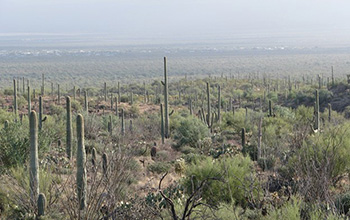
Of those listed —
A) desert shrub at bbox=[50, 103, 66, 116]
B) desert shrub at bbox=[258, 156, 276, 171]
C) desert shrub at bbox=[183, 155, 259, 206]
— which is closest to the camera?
desert shrub at bbox=[183, 155, 259, 206]

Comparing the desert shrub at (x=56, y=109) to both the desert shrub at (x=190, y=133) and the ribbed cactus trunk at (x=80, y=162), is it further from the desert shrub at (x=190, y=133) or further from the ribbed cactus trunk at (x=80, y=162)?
the ribbed cactus trunk at (x=80, y=162)

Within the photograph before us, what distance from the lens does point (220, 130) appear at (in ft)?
86.0

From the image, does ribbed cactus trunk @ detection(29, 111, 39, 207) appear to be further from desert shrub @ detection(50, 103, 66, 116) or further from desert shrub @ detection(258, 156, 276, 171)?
desert shrub @ detection(50, 103, 66, 116)

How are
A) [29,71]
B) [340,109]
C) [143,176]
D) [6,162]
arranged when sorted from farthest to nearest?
[29,71] → [340,109] → [143,176] → [6,162]

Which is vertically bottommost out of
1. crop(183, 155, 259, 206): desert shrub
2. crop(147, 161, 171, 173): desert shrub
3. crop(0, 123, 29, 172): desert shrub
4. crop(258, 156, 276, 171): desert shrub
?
crop(147, 161, 171, 173): desert shrub

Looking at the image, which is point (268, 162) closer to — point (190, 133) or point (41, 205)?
point (190, 133)

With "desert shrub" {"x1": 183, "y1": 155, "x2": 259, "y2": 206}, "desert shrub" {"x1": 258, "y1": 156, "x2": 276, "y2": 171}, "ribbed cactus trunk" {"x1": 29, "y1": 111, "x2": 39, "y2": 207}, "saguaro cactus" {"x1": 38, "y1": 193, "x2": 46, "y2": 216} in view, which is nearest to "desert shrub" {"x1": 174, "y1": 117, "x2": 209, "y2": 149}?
"desert shrub" {"x1": 258, "y1": 156, "x2": 276, "y2": 171}

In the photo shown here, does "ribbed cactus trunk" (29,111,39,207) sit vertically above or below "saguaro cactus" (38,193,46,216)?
above

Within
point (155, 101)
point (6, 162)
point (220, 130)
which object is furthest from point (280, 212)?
point (155, 101)

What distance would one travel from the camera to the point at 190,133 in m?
22.5

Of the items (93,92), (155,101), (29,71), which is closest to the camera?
(155,101)

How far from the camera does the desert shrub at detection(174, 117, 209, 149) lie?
22.4 m

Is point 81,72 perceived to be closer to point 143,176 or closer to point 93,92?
point 93,92

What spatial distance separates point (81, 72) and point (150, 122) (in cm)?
8007
